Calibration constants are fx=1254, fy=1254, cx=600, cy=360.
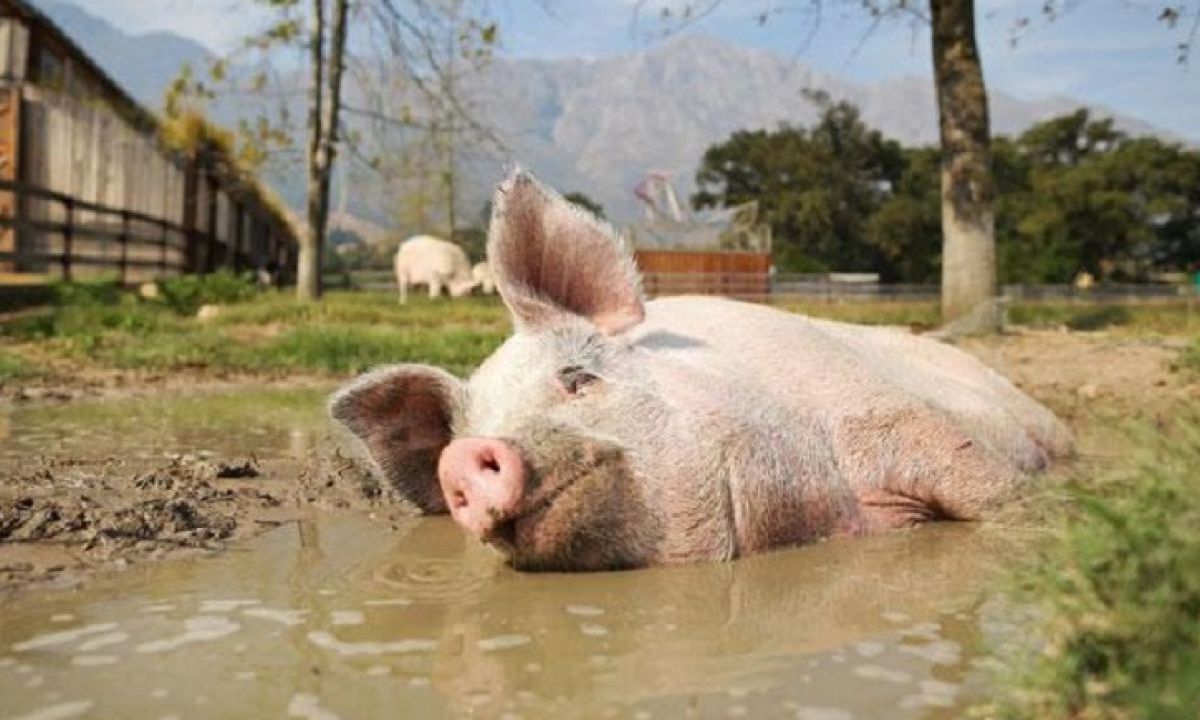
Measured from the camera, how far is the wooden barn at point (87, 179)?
14.8 meters

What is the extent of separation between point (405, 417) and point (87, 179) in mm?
14517

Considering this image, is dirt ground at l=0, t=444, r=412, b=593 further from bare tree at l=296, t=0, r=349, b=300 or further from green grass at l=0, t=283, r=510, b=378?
bare tree at l=296, t=0, r=349, b=300

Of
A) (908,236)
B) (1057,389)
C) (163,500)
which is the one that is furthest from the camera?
(908,236)

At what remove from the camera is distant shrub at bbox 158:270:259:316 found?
15.1 metres

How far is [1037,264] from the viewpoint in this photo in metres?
48.4

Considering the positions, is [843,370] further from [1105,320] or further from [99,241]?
[99,241]

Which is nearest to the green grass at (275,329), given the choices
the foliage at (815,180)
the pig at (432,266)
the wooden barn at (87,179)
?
the wooden barn at (87,179)

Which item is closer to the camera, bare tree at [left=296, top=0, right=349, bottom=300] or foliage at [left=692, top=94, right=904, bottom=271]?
bare tree at [left=296, top=0, right=349, bottom=300]

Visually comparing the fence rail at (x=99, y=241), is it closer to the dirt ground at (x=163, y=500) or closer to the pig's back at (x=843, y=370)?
the dirt ground at (x=163, y=500)

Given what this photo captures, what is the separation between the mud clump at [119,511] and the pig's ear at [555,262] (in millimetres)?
1147

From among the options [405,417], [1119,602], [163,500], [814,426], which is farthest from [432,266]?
[1119,602]

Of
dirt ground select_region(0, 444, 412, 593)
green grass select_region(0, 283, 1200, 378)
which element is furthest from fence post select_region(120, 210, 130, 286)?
dirt ground select_region(0, 444, 412, 593)

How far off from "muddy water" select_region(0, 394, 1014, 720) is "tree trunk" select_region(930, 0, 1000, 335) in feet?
28.0

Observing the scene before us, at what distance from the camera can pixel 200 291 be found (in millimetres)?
15727
